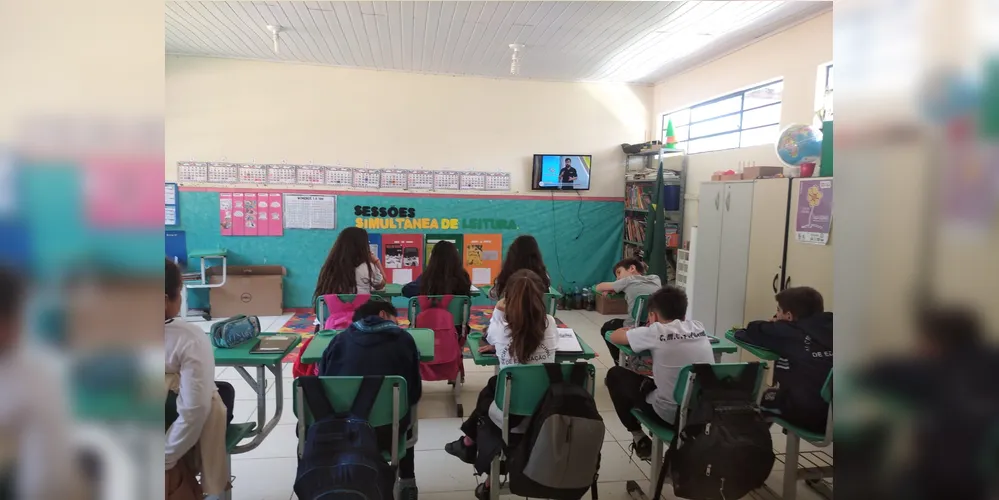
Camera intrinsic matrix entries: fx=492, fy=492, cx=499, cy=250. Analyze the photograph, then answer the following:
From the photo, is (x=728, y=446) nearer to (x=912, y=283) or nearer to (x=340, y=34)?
(x=912, y=283)

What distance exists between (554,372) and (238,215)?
495cm

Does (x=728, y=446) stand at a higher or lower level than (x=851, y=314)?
lower

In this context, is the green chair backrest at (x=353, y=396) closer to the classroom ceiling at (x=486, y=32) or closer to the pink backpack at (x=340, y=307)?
the pink backpack at (x=340, y=307)

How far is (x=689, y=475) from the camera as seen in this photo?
6.14ft

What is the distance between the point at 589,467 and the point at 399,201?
455 cm

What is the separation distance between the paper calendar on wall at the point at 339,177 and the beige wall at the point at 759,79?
153 inches

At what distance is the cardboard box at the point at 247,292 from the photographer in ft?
17.7

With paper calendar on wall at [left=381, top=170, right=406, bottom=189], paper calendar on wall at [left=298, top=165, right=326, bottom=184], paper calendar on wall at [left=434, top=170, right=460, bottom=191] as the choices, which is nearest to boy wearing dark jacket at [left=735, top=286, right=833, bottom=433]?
paper calendar on wall at [left=434, top=170, right=460, bottom=191]

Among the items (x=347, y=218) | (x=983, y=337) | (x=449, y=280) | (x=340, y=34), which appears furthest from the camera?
(x=347, y=218)

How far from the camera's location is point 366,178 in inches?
229

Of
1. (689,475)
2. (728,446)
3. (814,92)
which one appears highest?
(814,92)

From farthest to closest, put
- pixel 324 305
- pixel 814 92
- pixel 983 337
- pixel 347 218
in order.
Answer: pixel 347 218
pixel 814 92
pixel 324 305
pixel 983 337

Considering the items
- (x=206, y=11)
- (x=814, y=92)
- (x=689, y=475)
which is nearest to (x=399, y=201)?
(x=206, y=11)

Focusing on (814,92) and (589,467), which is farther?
(814,92)
